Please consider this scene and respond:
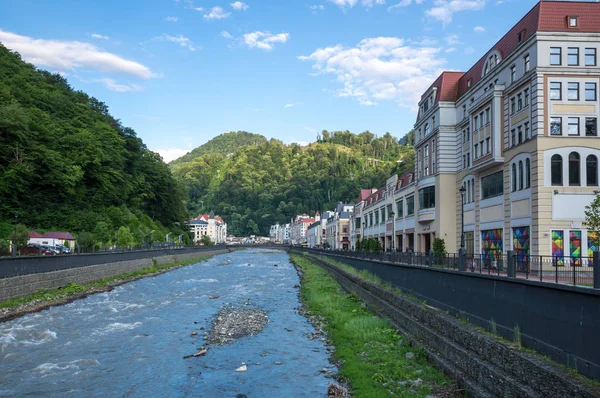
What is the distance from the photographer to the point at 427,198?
160ft

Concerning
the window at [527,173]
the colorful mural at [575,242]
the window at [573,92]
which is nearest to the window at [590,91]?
the window at [573,92]

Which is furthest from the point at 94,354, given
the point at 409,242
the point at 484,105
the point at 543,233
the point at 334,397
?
the point at 409,242

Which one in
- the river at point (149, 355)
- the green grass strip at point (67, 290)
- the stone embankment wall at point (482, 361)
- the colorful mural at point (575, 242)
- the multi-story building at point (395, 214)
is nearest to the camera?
the stone embankment wall at point (482, 361)

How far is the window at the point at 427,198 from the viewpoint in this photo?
4781 centimetres

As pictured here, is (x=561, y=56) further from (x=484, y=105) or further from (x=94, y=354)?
(x=94, y=354)

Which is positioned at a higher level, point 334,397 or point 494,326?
point 494,326

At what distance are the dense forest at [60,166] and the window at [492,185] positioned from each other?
4631cm

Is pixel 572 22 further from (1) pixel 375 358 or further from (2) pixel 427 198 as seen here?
(1) pixel 375 358

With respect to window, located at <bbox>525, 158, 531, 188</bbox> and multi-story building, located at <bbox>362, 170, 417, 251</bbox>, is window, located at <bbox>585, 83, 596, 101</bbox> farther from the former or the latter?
multi-story building, located at <bbox>362, 170, 417, 251</bbox>

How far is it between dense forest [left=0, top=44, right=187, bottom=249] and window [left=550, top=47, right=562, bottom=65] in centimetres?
5306

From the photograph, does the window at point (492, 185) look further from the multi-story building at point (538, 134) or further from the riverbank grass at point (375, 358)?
the riverbank grass at point (375, 358)

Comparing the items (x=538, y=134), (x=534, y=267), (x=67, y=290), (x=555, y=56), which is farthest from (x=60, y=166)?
(x=534, y=267)

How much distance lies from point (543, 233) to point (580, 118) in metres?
7.86

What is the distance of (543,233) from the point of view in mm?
29641
